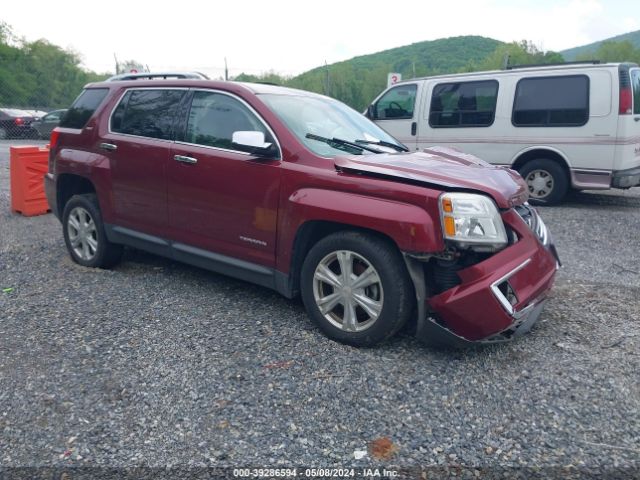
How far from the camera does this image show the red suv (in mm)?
3186

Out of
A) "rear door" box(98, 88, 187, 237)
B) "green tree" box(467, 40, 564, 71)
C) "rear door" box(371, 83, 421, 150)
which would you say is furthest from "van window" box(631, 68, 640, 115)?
"green tree" box(467, 40, 564, 71)

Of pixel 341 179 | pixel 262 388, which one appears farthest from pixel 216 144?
pixel 262 388

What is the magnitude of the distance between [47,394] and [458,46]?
78.6 m

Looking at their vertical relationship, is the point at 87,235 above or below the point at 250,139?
below

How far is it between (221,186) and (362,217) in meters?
1.24

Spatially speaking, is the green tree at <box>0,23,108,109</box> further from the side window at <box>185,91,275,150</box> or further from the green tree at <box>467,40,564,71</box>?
the side window at <box>185,91,275,150</box>

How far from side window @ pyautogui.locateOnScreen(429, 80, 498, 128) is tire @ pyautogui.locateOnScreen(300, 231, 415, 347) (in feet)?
21.1

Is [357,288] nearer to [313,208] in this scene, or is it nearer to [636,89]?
[313,208]

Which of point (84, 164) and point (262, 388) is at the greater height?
point (84, 164)

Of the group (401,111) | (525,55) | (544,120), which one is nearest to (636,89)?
(544,120)

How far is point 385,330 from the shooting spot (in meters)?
3.37

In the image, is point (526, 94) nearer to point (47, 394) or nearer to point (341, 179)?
A: point (341, 179)

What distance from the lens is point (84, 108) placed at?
207 inches

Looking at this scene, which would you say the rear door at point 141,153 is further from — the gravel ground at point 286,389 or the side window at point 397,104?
the side window at point 397,104
